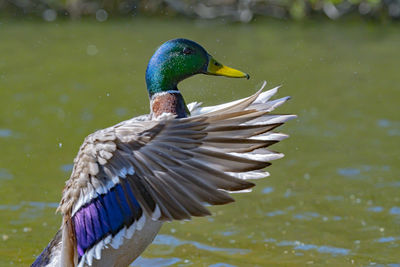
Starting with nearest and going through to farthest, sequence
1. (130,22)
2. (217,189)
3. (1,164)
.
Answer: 1. (217,189)
2. (1,164)
3. (130,22)

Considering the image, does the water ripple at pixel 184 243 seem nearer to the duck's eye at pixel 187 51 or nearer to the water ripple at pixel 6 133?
the duck's eye at pixel 187 51

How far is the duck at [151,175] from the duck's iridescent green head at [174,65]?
1.82 feet

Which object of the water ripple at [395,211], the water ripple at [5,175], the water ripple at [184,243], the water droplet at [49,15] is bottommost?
the water droplet at [49,15]

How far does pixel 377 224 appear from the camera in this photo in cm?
665

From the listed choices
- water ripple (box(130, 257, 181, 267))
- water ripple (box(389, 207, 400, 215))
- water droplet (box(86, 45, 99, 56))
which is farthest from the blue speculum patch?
water droplet (box(86, 45, 99, 56))

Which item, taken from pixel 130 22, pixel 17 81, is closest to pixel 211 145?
pixel 17 81

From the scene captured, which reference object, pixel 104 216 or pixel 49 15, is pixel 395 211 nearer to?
pixel 104 216

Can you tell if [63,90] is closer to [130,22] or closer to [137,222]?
[130,22]

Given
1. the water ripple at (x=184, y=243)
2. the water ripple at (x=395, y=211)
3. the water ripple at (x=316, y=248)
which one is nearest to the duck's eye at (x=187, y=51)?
the water ripple at (x=184, y=243)

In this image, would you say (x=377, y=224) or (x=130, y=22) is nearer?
(x=377, y=224)

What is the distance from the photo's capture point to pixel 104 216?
3893 mm

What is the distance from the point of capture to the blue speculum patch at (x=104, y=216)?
12.6 feet

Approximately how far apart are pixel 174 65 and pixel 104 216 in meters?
1.24

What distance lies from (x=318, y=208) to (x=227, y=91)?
176 inches
